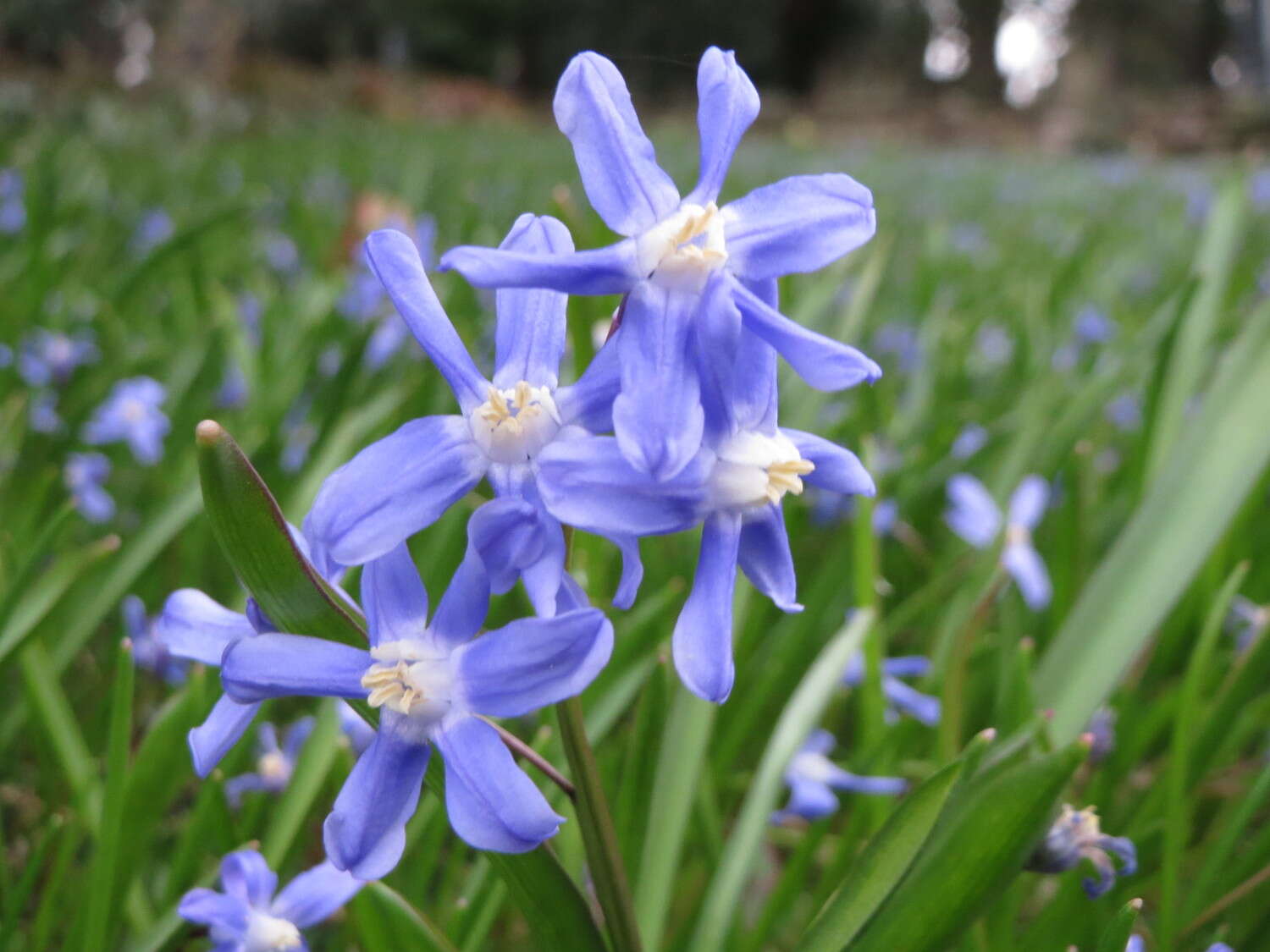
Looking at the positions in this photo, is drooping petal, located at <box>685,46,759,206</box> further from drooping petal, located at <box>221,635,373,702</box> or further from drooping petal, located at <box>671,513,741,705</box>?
drooping petal, located at <box>221,635,373,702</box>

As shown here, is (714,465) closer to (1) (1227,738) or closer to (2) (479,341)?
(1) (1227,738)

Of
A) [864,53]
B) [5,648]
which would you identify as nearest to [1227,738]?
[5,648]

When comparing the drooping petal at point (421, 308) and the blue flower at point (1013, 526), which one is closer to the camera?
the drooping petal at point (421, 308)

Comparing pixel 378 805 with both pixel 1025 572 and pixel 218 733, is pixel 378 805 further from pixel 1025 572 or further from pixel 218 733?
pixel 1025 572

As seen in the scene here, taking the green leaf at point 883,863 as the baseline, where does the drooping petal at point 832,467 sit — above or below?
above

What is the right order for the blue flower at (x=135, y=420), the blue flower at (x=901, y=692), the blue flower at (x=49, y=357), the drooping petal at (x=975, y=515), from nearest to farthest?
1. the blue flower at (x=901, y=692)
2. the drooping petal at (x=975, y=515)
3. the blue flower at (x=135, y=420)
4. the blue flower at (x=49, y=357)

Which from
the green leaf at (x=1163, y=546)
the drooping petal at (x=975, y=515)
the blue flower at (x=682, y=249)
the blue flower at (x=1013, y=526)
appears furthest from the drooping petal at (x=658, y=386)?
the drooping petal at (x=975, y=515)

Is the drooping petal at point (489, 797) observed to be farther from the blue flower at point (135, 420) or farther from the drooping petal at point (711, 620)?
the blue flower at point (135, 420)

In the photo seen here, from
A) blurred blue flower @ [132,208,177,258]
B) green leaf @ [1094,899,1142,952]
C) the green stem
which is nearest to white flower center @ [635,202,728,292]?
the green stem

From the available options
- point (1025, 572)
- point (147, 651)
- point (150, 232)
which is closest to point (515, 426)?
point (147, 651)
